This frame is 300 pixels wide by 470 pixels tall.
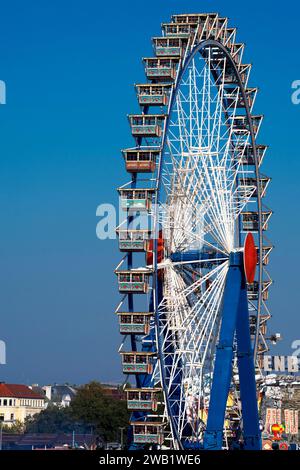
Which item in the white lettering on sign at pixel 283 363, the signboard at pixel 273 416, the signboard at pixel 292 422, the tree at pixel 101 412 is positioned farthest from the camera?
the tree at pixel 101 412

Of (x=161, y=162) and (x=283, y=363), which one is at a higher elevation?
(x=283, y=363)

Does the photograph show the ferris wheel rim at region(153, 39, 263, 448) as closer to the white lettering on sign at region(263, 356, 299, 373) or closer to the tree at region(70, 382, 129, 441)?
the white lettering on sign at region(263, 356, 299, 373)

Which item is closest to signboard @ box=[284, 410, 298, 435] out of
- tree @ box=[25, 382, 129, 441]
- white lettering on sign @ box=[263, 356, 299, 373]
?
white lettering on sign @ box=[263, 356, 299, 373]

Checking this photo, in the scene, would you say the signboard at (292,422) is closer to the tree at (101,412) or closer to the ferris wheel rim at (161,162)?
the tree at (101,412)

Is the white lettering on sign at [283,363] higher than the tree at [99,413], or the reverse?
the white lettering on sign at [283,363]

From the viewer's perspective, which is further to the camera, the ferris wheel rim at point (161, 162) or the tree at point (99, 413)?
the tree at point (99, 413)

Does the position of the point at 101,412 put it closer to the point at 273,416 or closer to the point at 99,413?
the point at 99,413

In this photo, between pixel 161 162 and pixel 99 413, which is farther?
pixel 99 413

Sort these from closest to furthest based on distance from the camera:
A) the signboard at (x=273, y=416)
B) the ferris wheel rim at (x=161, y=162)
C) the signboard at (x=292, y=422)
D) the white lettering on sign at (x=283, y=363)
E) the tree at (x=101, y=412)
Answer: the ferris wheel rim at (x=161, y=162) < the white lettering on sign at (x=283, y=363) < the signboard at (x=292, y=422) < the signboard at (x=273, y=416) < the tree at (x=101, y=412)

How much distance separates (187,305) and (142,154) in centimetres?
899

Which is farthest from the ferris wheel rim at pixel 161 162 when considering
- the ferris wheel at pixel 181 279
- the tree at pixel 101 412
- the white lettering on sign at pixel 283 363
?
the tree at pixel 101 412

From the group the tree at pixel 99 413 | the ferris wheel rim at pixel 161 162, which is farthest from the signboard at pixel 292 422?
the ferris wheel rim at pixel 161 162

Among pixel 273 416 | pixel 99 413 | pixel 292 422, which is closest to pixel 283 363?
pixel 292 422
